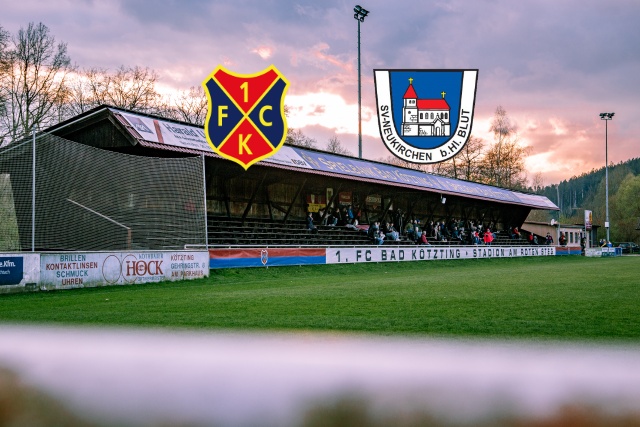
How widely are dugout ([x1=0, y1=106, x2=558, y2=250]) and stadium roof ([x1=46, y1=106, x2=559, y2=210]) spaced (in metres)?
0.05

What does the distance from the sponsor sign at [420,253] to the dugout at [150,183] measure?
334 centimetres

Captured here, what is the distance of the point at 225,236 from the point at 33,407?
72.1 feet

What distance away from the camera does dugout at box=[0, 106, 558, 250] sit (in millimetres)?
14672

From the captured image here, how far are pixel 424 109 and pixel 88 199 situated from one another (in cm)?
865

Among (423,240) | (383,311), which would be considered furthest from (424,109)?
(423,240)

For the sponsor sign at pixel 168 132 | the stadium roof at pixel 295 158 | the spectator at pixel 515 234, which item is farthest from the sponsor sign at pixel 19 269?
the spectator at pixel 515 234

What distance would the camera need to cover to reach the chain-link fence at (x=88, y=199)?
14227 millimetres

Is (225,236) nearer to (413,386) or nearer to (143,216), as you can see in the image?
(143,216)

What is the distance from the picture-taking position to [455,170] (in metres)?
64.0

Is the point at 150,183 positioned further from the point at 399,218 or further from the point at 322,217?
the point at 399,218

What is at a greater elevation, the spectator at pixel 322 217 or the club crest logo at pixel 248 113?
the club crest logo at pixel 248 113

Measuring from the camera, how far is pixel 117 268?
15.0m

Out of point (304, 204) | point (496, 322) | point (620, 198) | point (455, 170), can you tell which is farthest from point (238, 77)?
point (620, 198)

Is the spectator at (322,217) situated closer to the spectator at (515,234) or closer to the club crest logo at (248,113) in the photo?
the club crest logo at (248,113)
